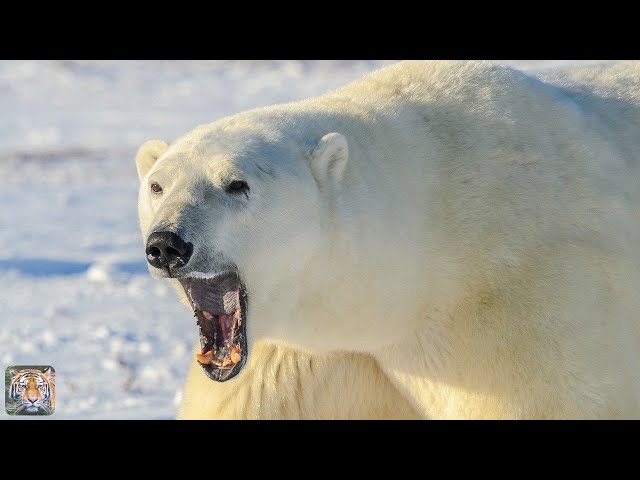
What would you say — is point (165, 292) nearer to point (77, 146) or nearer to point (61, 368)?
point (61, 368)

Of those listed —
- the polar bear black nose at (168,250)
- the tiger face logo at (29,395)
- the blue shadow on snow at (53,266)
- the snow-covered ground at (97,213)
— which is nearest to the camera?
the polar bear black nose at (168,250)

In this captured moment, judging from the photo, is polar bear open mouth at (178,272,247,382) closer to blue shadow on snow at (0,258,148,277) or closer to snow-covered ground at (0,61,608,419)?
snow-covered ground at (0,61,608,419)

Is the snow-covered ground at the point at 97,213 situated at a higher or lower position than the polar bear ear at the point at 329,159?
lower

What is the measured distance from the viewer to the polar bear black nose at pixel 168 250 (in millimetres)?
3416

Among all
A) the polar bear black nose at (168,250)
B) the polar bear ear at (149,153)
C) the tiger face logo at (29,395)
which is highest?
the polar bear black nose at (168,250)

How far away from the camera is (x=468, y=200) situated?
411 centimetres

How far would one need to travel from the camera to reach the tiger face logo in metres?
5.22

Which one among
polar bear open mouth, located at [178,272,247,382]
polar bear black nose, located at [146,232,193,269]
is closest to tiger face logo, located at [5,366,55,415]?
polar bear open mouth, located at [178,272,247,382]

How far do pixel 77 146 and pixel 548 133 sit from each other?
404 inches

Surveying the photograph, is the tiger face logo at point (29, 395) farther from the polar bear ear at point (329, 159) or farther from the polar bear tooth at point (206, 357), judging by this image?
the polar bear ear at point (329, 159)

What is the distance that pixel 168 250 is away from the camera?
135 inches

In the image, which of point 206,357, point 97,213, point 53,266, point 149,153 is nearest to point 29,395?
point 149,153

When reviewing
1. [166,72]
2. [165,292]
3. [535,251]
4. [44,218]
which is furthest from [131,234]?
[535,251]

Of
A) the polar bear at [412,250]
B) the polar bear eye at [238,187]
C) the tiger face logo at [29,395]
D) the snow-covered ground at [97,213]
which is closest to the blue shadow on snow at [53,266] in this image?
the snow-covered ground at [97,213]
